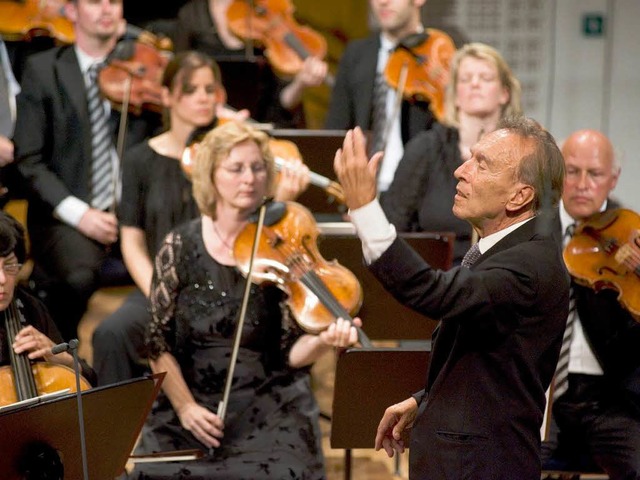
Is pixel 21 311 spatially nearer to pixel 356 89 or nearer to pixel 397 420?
pixel 397 420

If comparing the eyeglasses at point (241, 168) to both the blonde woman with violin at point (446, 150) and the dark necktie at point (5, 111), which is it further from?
the dark necktie at point (5, 111)

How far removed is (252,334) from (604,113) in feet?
9.92

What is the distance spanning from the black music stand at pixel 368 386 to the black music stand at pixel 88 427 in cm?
45

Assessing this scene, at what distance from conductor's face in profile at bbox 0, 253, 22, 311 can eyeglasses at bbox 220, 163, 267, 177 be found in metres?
0.66

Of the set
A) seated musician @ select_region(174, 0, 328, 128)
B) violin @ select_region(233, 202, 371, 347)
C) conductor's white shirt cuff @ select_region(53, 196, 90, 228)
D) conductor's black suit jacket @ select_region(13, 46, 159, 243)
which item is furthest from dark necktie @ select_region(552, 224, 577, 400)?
conductor's black suit jacket @ select_region(13, 46, 159, 243)

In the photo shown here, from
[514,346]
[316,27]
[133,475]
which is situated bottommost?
[133,475]

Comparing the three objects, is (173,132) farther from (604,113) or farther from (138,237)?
(604,113)

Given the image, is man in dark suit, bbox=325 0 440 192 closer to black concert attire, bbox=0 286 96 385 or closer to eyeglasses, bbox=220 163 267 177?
eyeglasses, bbox=220 163 267 177

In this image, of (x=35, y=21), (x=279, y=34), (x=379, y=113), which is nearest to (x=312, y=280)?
(x=379, y=113)

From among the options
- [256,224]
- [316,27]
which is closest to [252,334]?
[256,224]

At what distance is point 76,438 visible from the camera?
6.88ft

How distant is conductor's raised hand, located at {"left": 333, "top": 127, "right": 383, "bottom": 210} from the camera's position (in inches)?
67.2

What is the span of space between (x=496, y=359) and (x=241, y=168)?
1.25 metres

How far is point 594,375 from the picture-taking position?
288 cm
